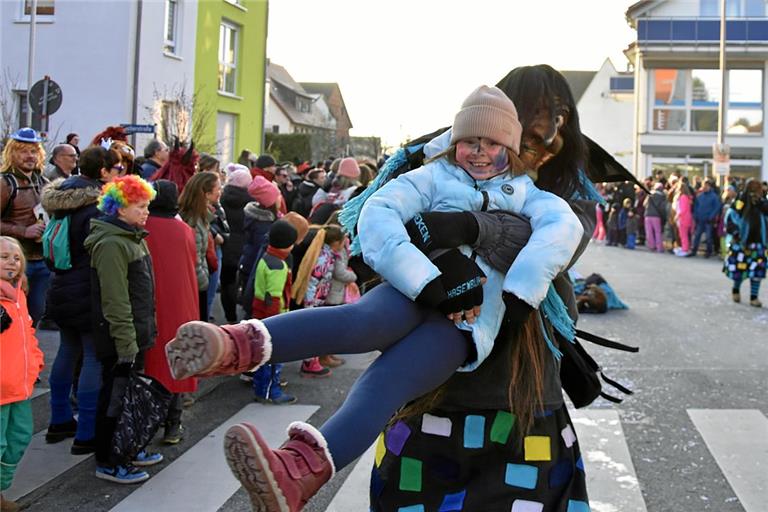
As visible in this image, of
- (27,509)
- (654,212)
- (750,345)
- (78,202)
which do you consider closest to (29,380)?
(27,509)

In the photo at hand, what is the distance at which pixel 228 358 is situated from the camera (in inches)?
82.1

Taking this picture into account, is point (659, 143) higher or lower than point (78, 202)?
higher

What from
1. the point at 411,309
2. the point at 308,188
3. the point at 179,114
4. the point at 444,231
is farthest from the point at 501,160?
the point at 179,114

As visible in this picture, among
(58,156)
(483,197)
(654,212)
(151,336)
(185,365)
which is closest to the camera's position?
(185,365)

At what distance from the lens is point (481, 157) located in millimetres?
2596

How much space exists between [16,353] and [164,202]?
5.22ft

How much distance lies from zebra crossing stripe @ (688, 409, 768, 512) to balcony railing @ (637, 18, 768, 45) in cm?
3053

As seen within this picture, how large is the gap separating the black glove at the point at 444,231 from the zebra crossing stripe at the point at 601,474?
2.65 meters

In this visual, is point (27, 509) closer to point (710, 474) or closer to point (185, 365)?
point (185, 365)

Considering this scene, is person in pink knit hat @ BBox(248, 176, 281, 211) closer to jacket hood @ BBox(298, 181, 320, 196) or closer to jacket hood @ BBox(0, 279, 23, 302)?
jacket hood @ BBox(298, 181, 320, 196)

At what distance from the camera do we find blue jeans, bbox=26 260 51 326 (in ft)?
22.3

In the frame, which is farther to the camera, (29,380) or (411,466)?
(29,380)

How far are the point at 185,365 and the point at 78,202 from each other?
3.85 m

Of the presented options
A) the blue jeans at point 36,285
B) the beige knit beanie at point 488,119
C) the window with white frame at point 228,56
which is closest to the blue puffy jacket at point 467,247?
the beige knit beanie at point 488,119
